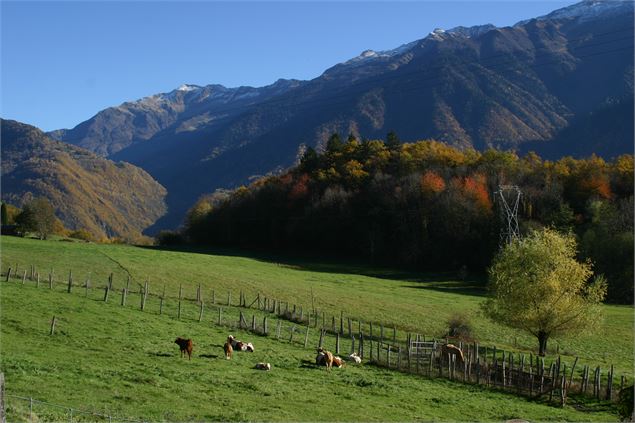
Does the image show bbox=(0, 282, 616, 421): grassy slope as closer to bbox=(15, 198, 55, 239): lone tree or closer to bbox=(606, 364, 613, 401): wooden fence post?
bbox=(606, 364, 613, 401): wooden fence post

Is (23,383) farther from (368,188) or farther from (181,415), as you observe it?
(368,188)

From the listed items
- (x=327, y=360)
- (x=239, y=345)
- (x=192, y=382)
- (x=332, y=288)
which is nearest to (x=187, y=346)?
(x=239, y=345)

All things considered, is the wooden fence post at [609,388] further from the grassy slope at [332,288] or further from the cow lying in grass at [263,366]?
the cow lying in grass at [263,366]

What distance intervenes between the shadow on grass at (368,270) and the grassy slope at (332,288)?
0.70 meters

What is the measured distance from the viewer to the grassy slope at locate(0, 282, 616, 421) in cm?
2459

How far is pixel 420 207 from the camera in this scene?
124m

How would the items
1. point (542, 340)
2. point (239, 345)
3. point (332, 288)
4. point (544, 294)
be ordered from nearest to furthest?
point (239, 345) < point (544, 294) < point (542, 340) < point (332, 288)

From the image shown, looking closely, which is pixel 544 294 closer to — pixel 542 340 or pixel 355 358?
pixel 542 340

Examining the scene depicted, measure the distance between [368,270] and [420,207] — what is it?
2188cm

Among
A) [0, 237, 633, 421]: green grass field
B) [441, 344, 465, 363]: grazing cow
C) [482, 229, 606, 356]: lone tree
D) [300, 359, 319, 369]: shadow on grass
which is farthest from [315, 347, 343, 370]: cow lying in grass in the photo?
[482, 229, 606, 356]: lone tree

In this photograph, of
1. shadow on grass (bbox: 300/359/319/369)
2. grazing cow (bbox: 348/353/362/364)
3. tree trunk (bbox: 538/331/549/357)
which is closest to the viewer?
shadow on grass (bbox: 300/359/319/369)

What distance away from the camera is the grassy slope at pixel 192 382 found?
80.7 ft

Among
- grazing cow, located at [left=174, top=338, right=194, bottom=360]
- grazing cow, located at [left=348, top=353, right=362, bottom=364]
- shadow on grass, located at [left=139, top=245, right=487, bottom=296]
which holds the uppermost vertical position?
shadow on grass, located at [left=139, top=245, right=487, bottom=296]

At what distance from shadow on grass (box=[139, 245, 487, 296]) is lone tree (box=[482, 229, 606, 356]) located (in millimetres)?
37265
